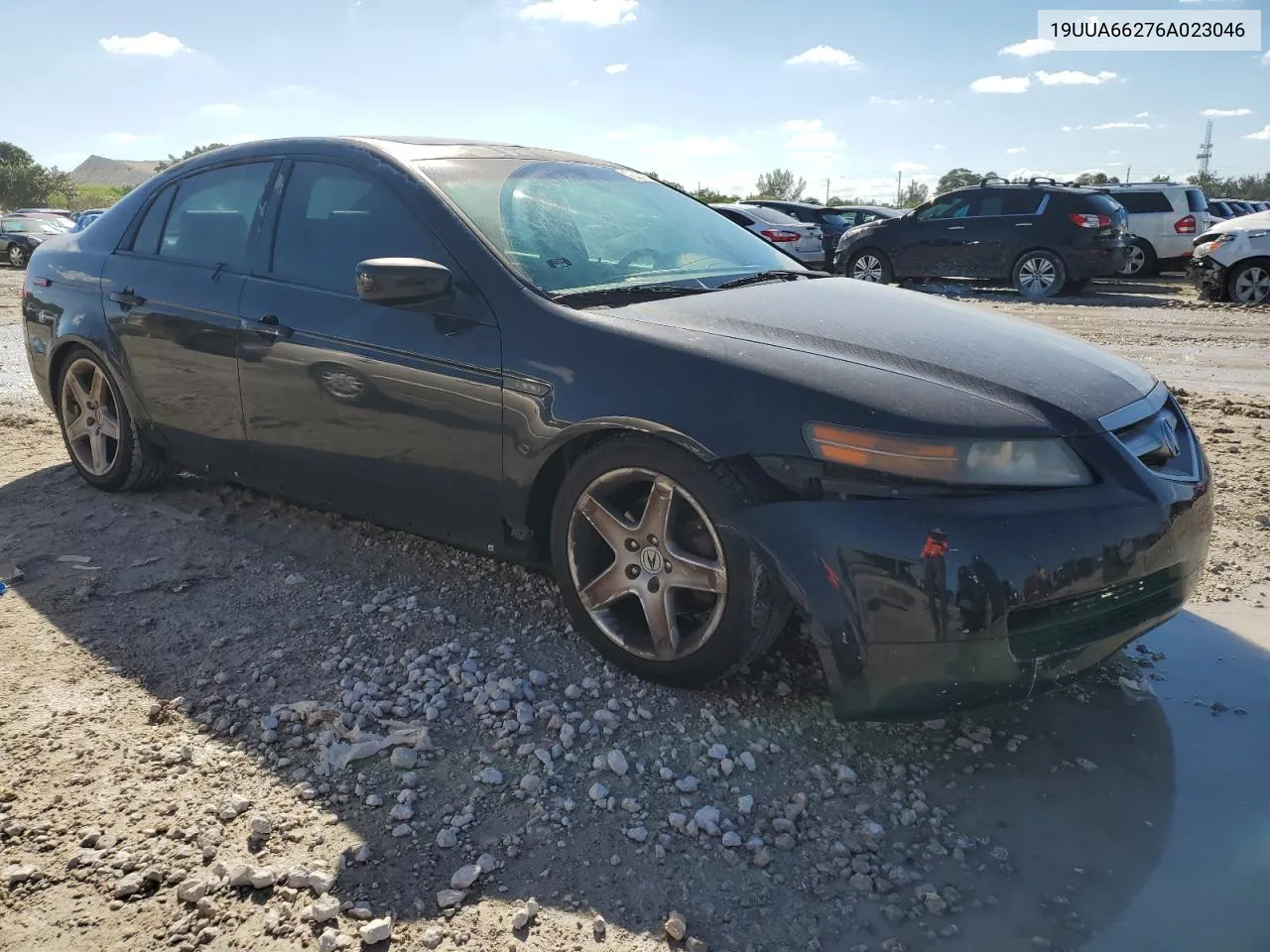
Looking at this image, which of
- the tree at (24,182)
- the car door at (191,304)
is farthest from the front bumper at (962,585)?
the tree at (24,182)

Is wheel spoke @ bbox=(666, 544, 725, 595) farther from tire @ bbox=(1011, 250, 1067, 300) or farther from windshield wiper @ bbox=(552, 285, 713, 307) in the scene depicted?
tire @ bbox=(1011, 250, 1067, 300)

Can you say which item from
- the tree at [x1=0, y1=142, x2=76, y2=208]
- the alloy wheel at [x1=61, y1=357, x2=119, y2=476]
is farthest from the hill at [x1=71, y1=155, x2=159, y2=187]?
the alloy wheel at [x1=61, y1=357, x2=119, y2=476]

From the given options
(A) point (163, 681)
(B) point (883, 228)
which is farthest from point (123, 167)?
(A) point (163, 681)

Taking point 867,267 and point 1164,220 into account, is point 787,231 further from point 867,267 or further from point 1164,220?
point 1164,220

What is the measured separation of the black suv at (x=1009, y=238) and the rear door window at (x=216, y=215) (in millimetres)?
12660

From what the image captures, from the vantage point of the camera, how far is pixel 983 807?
2504 millimetres

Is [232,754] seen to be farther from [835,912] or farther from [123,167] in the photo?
[123,167]

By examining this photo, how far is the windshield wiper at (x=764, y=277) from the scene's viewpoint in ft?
11.6

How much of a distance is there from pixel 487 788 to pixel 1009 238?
13.9m

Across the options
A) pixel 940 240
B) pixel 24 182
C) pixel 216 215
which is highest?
pixel 24 182

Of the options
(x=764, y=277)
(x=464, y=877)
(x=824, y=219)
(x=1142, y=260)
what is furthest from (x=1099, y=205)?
(x=464, y=877)

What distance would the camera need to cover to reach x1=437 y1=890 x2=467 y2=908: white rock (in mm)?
2158

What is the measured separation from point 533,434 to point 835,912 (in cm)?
157

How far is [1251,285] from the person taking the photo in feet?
42.6
